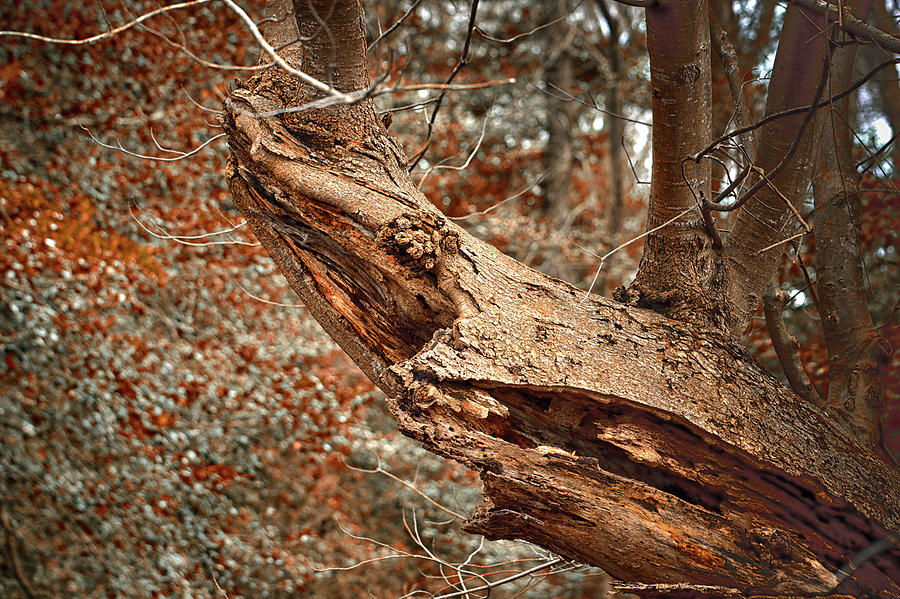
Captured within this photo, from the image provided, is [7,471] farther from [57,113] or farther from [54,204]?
[57,113]

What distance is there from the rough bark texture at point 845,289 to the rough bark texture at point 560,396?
248mm

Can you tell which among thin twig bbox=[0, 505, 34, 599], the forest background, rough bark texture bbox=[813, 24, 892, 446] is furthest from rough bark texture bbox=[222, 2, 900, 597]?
thin twig bbox=[0, 505, 34, 599]

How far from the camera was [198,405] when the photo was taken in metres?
4.81

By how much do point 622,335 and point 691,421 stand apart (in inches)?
11.2

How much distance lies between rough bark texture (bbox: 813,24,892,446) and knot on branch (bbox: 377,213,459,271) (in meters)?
1.25

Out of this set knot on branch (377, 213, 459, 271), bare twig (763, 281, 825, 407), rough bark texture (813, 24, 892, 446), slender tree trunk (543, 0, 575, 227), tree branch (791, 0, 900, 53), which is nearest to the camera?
tree branch (791, 0, 900, 53)

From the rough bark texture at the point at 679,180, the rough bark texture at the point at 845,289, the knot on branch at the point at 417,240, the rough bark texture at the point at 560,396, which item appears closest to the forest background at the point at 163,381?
the rough bark texture at the point at 845,289

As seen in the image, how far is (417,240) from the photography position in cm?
166

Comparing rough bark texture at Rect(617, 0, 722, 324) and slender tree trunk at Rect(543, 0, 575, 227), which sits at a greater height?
slender tree trunk at Rect(543, 0, 575, 227)

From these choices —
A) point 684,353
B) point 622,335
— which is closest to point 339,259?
point 622,335

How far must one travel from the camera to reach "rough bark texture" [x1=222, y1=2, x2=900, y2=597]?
151cm

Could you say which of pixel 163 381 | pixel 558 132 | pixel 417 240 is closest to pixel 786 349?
pixel 417 240

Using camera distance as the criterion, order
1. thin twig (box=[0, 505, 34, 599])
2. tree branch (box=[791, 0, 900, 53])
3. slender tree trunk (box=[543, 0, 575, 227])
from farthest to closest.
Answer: slender tree trunk (box=[543, 0, 575, 227]) → thin twig (box=[0, 505, 34, 599]) → tree branch (box=[791, 0, 900, 53])

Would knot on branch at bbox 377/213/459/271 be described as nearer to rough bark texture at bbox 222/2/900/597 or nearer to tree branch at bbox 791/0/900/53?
rough bark texture at bbox 222/2/900/597
